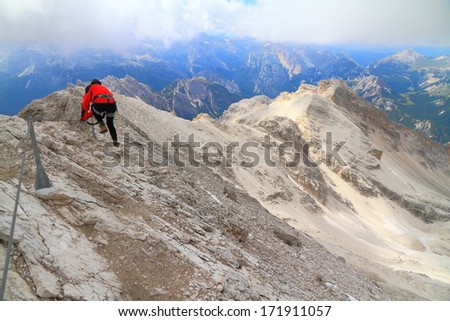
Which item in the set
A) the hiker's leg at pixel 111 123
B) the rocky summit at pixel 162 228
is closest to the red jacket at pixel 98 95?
the hiker's leg at pixel 111 123

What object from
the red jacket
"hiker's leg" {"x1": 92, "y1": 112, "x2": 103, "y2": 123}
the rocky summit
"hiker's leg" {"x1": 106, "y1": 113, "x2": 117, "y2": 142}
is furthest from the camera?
"hiker's leg" {"x1": 92, "y1": 112, "x2": 103, "y2": 123}

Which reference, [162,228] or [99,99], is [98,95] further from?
[162,228]

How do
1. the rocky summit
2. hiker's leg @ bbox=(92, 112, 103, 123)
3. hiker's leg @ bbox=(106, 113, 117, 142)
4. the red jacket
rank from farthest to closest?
hiker's leg @ bbox=(92, 112, 103, 123)
hiker's leg @ bbox=(106, 113, 117, 142)
the red jacket
the rocky summit

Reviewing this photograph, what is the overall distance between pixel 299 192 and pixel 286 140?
14154mm

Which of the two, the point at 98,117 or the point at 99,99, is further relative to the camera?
the point at 98,117

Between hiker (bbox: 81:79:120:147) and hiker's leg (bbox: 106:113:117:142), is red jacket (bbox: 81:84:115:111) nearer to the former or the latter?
hiker (bbox: 81:79:120:147)

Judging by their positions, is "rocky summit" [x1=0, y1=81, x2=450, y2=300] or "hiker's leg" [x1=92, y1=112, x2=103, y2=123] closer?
"rocky summit" [x1=0, y1=81, x2=450, y2=300]

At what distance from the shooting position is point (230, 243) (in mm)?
12422

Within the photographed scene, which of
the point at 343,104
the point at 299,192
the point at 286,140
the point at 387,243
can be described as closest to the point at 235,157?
the point at 299,192

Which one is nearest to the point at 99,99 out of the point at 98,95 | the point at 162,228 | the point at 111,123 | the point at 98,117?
the point at 98,95

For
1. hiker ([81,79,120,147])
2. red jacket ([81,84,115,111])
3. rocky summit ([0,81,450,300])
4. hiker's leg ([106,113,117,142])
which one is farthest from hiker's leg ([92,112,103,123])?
rocky summit ([0,81,450,300])

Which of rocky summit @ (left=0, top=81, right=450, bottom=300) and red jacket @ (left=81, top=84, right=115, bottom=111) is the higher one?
red jacket @ (left=81, top=84, right=115, bottom=111)

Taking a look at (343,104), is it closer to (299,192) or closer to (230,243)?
(299,192)

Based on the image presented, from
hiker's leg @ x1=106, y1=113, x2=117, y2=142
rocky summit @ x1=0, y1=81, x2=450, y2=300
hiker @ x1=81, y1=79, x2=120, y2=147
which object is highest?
hiker @ x1=81, y1=79, x2=120, y2=147
